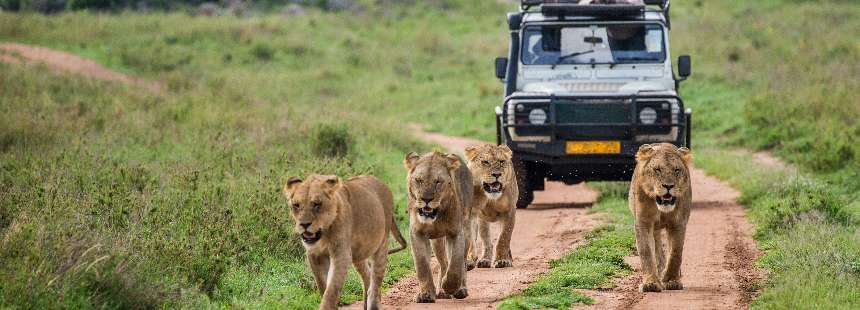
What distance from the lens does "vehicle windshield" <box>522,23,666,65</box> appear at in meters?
15.4

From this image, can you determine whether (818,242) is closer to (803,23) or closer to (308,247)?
(308,247)

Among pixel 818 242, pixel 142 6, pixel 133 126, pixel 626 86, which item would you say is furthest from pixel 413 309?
pixel 142 6

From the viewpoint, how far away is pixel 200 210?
11.1 meters

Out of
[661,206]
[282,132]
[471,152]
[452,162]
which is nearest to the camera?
[452,162]

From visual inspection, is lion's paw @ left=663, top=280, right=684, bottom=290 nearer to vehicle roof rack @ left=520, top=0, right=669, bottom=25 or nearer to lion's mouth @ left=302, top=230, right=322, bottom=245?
lion's mouth @ left=302, top=230, right=322, bottom=245

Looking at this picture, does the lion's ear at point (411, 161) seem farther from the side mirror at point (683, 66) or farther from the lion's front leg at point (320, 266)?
the side mirror at point (683, 66)

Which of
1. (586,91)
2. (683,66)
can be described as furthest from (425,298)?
(683,66)

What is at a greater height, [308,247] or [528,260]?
[308,247]

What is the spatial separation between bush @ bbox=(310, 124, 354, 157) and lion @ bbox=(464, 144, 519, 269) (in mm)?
7626

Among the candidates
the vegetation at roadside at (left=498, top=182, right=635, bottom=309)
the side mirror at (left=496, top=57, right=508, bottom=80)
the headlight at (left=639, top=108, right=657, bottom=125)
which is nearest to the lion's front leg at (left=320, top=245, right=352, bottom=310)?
the vegetation at roadside at (left=498, top=182, right=635, bottom=309)

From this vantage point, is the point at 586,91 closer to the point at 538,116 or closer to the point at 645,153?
the point at 538,116

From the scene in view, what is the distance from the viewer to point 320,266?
793cm

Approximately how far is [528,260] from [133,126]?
9.43 m

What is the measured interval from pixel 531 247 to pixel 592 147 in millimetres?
2484
